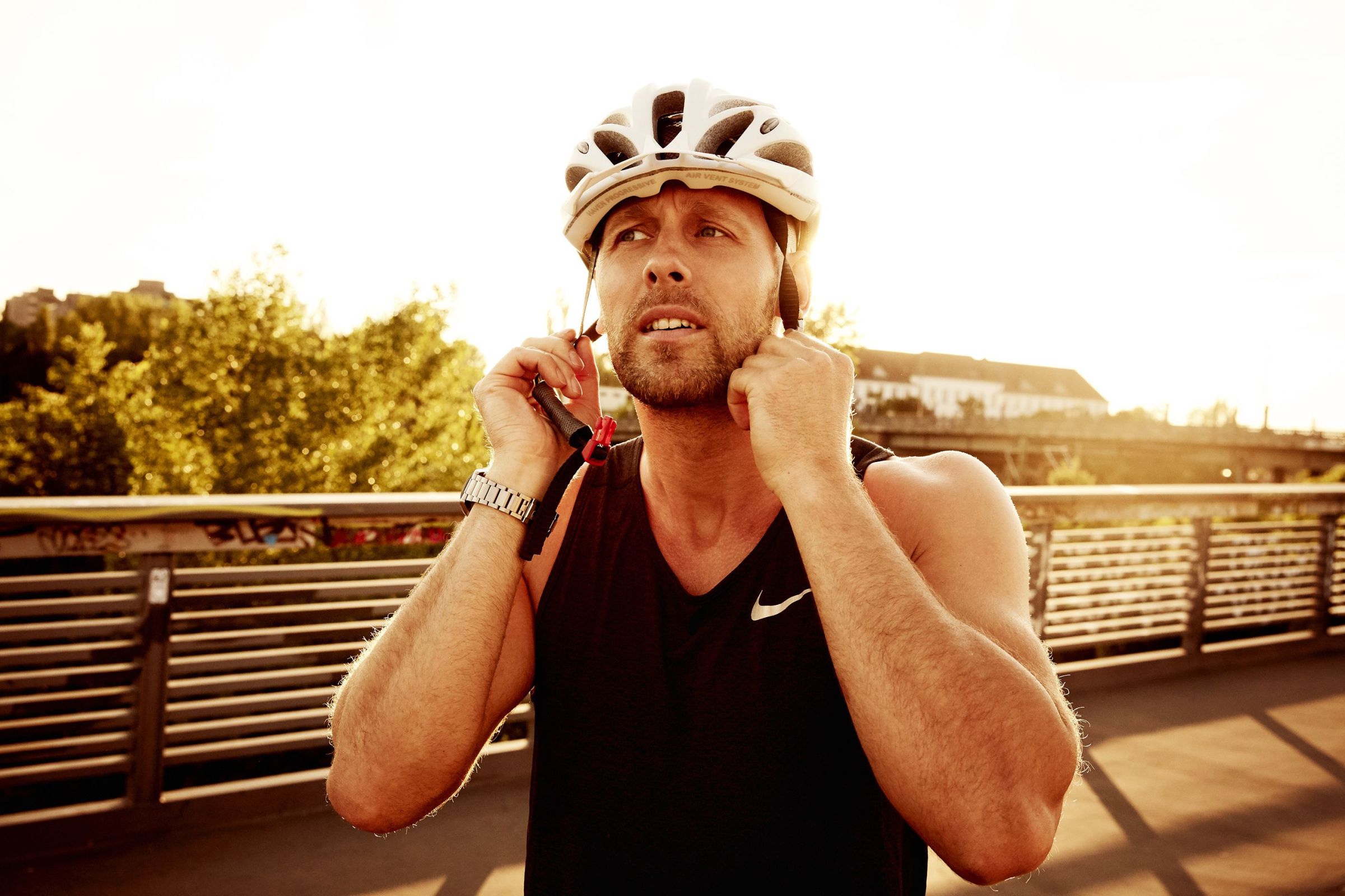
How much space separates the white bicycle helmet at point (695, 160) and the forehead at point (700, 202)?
0.02 m

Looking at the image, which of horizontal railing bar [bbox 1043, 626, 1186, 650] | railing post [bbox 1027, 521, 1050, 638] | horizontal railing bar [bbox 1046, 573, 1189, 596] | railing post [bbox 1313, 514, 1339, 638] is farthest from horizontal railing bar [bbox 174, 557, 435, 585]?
railing post [bbox 1313, 514, 1339, 638]

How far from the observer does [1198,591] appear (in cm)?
666

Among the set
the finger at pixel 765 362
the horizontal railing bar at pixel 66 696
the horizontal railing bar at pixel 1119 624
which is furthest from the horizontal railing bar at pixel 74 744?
the horizontal railing bar at pixel 1119 624

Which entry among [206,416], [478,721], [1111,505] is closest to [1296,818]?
[1111,505]

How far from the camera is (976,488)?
6.06ft

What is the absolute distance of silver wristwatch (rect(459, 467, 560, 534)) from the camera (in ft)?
6.09

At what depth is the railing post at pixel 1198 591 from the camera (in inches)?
261

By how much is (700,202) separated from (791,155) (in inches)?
12.0

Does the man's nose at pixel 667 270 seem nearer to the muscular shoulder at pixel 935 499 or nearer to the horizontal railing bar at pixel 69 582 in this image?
the muscular shoulder at pixel 935 499

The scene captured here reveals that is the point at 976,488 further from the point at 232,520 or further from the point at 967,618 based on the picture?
the point at 232,520

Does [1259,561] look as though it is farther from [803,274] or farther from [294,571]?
[294,571]

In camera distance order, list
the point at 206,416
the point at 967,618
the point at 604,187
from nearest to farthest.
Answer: the point at 967,618, the point at 604,187, the point at 206,416

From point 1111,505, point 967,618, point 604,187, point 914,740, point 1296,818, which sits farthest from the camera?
point 1111,505

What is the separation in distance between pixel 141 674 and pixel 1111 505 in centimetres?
584
